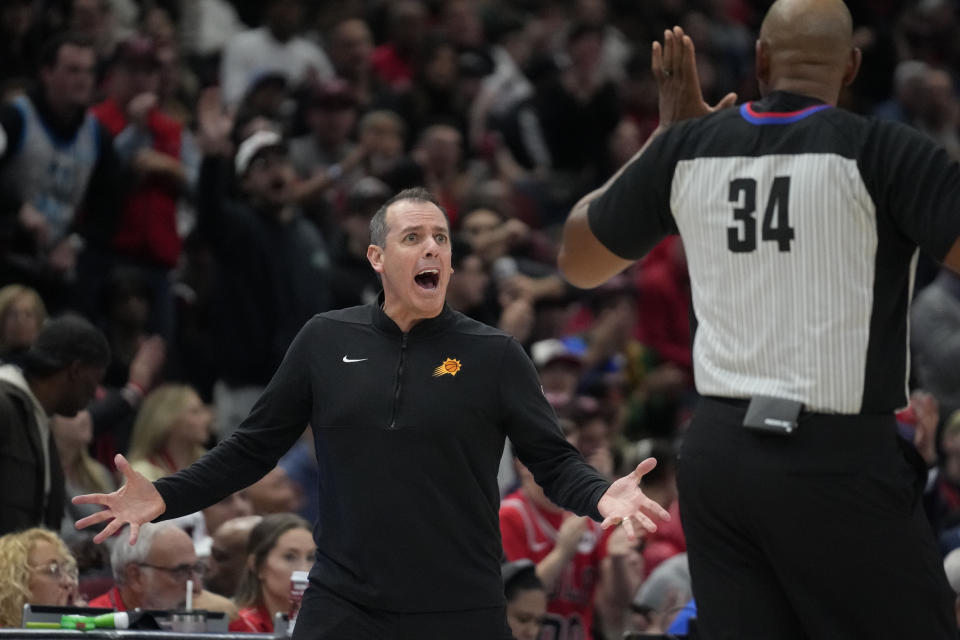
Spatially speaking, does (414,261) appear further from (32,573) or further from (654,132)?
(32,573)

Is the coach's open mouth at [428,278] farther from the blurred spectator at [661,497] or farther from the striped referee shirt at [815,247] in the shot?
the blurred spectator at [661,497]

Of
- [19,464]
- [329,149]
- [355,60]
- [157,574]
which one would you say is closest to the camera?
[19,464]

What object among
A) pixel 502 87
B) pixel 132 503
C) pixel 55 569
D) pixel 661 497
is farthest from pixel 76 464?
pixel 502 87

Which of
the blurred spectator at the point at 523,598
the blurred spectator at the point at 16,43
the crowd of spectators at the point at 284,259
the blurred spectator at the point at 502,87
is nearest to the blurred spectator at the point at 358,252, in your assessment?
the crowd of spectators at the point at 284,259

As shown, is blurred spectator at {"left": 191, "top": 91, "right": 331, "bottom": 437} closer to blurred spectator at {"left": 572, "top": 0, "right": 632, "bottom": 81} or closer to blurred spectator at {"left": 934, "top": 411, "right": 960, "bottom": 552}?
blurred spectator at {"left": 934, "top": 411, "right": 960, "bottom": 552}

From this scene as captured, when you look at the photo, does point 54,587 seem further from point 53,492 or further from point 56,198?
point 56,198

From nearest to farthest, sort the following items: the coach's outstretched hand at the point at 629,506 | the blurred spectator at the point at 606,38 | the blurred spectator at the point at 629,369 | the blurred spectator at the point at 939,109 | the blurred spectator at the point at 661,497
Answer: the coach's outstretched hand at the point at 629,506 < the blurred spectator at the point at 661,497 < the blurred spectator at the point at 629,369 < the blurred spectator at the point at 606,38 < the blurred spectator at the point at 939,109

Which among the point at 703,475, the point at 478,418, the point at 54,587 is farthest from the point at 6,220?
the point at 703,475

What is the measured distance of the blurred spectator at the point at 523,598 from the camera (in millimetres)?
7223

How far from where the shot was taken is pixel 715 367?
4.25m

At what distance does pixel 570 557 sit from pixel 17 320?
3136 millimetres

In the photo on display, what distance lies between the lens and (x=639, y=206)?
452cm

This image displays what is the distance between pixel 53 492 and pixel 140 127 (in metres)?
4.29

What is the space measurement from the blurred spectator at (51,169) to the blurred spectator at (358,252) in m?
1.56
